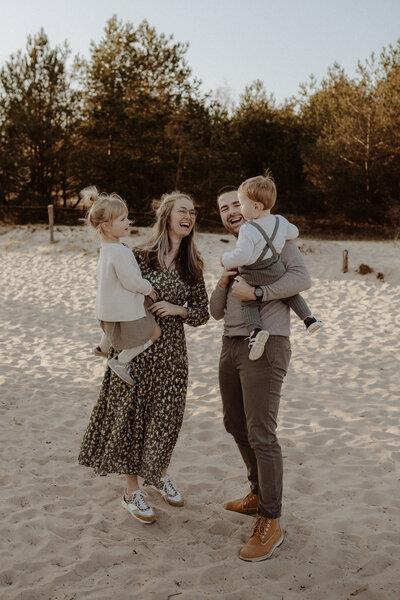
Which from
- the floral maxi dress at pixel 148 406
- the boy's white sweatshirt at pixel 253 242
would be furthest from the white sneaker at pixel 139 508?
the boy's white sweatshirt at pixel 253 242

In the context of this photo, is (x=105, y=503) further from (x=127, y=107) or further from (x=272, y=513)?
(x=127, y=107)

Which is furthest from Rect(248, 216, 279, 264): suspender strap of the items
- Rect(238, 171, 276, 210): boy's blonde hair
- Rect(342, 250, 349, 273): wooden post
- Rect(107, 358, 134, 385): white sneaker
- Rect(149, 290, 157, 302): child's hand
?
Rect(342, 250, 349, 273): wooden post

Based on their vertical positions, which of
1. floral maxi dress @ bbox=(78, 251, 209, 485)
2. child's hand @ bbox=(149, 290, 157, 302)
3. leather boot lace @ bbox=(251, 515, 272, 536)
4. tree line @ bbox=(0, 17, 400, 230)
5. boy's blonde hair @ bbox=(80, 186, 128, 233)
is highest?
tree line @ bbox=(0, 17, 400, 230)

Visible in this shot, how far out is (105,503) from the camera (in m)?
3.24

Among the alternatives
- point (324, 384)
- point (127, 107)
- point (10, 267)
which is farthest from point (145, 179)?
point (324, 384)

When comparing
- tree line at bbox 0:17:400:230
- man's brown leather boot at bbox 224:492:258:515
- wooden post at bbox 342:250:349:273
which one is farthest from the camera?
tree line at bbox 0:17:400:230

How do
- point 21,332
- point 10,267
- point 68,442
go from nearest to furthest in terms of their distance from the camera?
point 68,442
point 21,332
point 10,267

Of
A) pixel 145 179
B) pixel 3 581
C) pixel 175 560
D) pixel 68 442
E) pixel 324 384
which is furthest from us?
pixel 145 179

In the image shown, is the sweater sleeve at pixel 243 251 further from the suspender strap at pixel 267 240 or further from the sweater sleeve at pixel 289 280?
the sweater sleeve at pixel 289 280

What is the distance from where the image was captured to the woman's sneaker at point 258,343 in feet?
7.89

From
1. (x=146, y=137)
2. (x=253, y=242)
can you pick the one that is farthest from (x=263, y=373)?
(x=146, y=137)

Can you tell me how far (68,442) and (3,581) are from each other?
5.65 feet

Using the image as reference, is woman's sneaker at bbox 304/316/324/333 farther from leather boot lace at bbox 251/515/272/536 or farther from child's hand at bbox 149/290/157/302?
leather boot lace at bbox 251/515/272/536

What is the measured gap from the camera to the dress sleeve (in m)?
2.99
